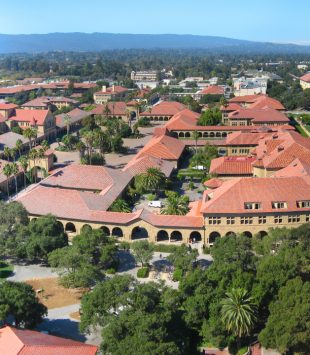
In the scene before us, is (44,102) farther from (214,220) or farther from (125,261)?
(125,261)

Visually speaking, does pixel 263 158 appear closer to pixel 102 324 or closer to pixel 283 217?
pixel 283 217

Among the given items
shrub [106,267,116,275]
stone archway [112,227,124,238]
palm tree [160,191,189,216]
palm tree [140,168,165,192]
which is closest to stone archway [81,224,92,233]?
stone archway [112,227,124,238]

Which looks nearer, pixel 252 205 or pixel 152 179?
pixel 252 205

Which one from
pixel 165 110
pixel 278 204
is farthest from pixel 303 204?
pixel 165 110

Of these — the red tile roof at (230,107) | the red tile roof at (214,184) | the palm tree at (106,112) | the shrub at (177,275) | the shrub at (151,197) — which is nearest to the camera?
the shrub at (177,275)

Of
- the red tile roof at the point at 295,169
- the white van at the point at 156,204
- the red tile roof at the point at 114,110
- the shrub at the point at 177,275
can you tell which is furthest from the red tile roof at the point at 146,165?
the red tile roof at the point at 114,110

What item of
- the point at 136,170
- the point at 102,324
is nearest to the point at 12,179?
the point at 136,170

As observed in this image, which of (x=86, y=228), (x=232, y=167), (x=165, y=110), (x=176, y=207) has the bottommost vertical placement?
(x=165, y=110)

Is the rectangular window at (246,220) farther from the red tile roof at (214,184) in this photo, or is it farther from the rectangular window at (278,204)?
the red tile roof at (214,184)
